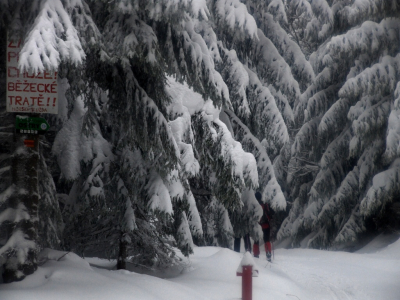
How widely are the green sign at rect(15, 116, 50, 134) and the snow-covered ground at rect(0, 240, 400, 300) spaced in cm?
165

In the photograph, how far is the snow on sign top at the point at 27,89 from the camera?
224 inches

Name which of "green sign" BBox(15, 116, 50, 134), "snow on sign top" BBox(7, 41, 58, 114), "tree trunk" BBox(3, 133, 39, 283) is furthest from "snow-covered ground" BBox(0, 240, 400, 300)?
"snow on sign top" BBox(7, 41, 58, 114)

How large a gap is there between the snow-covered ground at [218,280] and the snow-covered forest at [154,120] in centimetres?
39

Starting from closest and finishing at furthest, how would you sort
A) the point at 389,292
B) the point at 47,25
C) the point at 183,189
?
1. the point at 47,25
2. the point at 183,189
3. the point at 389,292

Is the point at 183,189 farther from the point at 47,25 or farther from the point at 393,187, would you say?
the point at 393,187

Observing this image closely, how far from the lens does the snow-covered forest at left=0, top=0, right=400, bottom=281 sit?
566cm

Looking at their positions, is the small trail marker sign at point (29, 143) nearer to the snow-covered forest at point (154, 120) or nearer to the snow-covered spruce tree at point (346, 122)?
the snow-covered forest at point (154, 120)

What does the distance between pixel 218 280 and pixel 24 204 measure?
3.66 meters

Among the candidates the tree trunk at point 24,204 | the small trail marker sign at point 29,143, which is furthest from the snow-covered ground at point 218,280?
the small trail marker sign at point 29,143

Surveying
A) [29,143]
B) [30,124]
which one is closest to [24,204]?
[29,143]

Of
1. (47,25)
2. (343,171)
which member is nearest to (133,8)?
(47,25)

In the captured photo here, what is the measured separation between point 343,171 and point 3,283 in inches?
618

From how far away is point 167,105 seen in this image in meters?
8.00

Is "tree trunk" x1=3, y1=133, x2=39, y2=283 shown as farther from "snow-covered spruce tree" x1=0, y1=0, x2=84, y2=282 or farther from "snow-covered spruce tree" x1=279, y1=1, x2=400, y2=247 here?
"snow-covered spruce tree" x1=279, y1=1, x2=400, y2=247
